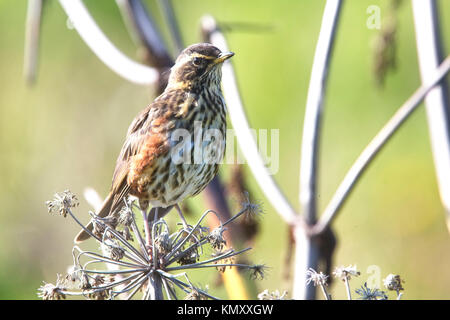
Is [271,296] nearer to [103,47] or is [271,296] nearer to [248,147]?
[248,147]

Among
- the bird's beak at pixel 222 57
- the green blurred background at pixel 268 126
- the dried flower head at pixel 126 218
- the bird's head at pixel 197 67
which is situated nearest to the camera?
the dried flower head at pixel 126 218

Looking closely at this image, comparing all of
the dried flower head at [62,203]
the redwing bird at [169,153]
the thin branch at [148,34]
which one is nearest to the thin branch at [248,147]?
the redwing bird at [169,153]

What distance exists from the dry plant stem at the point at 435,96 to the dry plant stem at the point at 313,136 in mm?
674

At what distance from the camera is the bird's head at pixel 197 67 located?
424 centimetres

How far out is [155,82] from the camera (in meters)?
4.70

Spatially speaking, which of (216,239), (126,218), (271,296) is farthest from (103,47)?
(271,296)

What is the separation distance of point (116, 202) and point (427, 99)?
6.46 ft

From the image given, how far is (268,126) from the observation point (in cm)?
691

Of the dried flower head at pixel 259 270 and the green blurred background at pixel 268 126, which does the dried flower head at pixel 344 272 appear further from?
the green blurred background at pixel 268 126

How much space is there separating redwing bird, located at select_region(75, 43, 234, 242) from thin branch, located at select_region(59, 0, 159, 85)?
582 millimetres

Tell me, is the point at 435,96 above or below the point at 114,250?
above

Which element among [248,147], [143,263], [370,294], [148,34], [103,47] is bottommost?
[370,294]

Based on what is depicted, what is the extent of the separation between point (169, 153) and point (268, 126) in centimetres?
309

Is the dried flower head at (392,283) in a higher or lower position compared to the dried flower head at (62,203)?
lower
